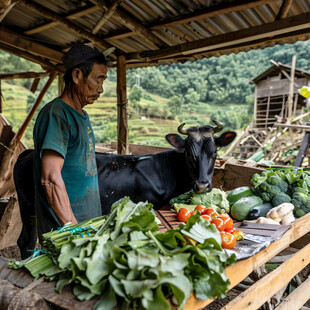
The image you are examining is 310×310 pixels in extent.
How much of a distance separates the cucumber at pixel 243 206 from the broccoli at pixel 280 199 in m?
0.13

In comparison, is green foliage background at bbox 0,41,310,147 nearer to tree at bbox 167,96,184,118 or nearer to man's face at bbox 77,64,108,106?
tree at bbox 167,96,184,118

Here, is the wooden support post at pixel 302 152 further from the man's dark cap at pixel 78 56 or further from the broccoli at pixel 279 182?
the man's dark cap at pixel 78 56

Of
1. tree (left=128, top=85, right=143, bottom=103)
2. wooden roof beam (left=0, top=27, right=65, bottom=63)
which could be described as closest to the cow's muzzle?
wooden roof beam (left=0, top=27, right=65, bottom=63)

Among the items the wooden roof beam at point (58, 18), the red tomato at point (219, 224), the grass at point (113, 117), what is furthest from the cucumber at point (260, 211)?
the grass at point (113, 117)

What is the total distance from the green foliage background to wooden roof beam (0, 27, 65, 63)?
21.2 metres

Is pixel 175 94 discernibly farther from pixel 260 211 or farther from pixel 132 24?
pixel 260 211

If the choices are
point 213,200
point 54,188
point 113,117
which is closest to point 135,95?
point 113,117

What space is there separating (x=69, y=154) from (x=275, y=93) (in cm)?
2454

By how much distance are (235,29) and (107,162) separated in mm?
2620

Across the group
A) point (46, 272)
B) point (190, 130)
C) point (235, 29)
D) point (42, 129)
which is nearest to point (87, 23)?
point (235, 29)

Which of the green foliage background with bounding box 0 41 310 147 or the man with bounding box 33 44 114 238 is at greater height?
the green foliage background with bounding box 0 41 310 147

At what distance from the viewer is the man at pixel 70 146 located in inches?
73.8

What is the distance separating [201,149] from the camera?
3.23 m

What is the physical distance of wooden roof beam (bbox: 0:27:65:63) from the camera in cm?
429
